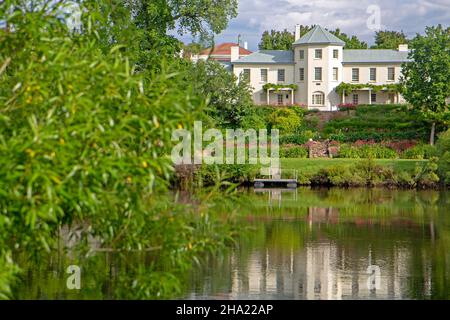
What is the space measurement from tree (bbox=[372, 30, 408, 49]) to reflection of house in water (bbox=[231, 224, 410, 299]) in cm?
6371

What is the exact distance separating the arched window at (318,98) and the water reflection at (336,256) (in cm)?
3316

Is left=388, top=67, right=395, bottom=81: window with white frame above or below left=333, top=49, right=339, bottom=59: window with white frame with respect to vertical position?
below

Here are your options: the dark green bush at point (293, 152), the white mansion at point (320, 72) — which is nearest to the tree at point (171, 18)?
the dark green bush at point (293, 152)

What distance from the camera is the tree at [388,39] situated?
8244cm

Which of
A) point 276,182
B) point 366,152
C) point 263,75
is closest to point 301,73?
point 263,75

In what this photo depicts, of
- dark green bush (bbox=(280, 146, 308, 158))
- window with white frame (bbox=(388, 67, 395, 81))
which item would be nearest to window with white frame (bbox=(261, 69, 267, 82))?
window with white frame (bbox=(388, 67, 395, 81))

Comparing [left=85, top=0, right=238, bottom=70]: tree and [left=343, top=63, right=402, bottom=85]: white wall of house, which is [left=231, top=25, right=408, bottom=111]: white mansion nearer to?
[left=343, top=63, right=402, bottom=85]: white wall of house

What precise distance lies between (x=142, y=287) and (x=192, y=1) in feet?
85.5

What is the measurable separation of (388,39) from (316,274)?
70.0 metres

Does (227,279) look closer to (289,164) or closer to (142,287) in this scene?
(142,287)

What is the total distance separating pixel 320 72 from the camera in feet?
214

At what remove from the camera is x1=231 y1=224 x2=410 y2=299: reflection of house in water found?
609 inches

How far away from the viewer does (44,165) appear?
7.91 m
